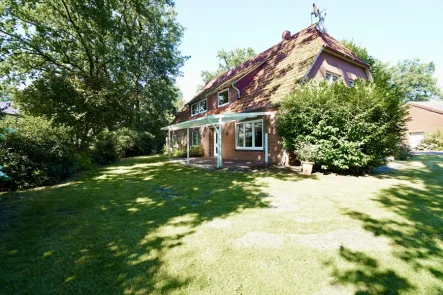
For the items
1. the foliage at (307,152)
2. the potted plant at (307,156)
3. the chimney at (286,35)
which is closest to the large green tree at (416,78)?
the chimney at (286,35)

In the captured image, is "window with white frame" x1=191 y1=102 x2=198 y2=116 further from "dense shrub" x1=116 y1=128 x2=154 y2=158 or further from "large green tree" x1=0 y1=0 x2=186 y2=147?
"dense shrub" x1=116 y1=128 x2=154 y2=158

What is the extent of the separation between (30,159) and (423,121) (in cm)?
3510

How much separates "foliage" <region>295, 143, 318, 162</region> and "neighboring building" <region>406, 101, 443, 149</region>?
22360 mm

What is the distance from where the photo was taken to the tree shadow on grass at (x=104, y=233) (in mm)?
2422

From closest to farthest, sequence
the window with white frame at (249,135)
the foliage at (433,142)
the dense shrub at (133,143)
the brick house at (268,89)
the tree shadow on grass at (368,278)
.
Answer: the tree shadow on grass at (368,278) < the brick house at (268,89) < the window with white frame at (249,135) < the dense shrub at (133,143) < the foliage at (433,142)

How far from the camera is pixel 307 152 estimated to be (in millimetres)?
8750

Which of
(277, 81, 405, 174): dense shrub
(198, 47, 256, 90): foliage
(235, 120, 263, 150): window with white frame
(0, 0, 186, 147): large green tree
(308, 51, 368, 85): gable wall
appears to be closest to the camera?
(277, 81, 405, 174): dense shrub

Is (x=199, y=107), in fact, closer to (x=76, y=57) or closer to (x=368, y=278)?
(x=76, y=57)

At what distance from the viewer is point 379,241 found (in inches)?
127

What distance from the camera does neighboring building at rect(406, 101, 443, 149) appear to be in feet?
77.5

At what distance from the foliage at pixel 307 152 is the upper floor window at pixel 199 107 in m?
11.3

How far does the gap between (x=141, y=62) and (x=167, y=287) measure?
20.5 m

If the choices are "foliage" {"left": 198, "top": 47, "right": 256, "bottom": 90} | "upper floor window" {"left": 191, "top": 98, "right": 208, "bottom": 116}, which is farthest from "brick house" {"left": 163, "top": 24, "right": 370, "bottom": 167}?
"foliage" {"left": 198, "top": 47, "right": 256, "bottom": 90}

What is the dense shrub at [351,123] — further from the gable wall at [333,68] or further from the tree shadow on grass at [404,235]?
the gable wall at [333,68]
